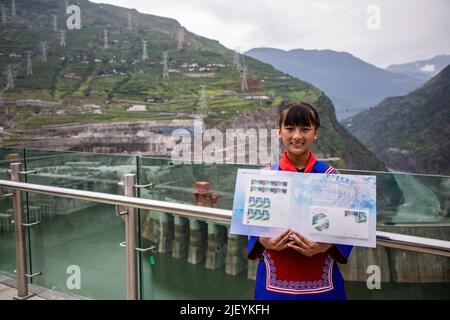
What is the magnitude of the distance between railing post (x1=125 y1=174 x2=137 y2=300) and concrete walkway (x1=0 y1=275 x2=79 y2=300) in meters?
0.56

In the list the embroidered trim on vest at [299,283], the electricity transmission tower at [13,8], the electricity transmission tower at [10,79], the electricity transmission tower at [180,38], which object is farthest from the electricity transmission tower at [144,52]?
the embroidered trim on vest at [299,283]

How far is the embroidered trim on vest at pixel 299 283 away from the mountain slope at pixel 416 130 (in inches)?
1732

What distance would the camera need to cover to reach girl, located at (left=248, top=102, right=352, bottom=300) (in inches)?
41.5

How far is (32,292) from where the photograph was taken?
2406 mm

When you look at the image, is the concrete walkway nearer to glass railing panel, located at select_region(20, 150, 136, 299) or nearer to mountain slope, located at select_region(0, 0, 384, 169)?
glass railing panel, located at select_region(20, 150, 136, 299)

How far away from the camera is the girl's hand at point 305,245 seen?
1026mm

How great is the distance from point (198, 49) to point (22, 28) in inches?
1038

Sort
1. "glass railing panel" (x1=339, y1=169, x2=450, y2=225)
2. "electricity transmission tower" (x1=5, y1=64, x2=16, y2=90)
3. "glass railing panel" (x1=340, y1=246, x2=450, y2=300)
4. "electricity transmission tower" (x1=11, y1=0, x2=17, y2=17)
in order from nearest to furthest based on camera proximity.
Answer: "glass railing panel" (x1=340, y1=246, x2=450, y2=300)
"glass railing panel" (x1=339, y1=169, x2=450, y2=225)
"electricity transmission tower" (x1=5, y1=64, x2=16, y2=90)
"electricity transmission tower" (x1=11, y1=0, x2=17, y2=17)

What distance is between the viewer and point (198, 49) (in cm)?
6544

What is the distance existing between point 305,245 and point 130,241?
1.12 meters

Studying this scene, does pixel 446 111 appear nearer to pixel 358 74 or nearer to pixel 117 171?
pixel 358 74

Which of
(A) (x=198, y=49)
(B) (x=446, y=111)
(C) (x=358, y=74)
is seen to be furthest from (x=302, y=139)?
(C) (x=358, y=74)

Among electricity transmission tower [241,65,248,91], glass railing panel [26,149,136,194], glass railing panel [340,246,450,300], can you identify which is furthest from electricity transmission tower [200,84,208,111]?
glass railing panel [340,246,450,300]

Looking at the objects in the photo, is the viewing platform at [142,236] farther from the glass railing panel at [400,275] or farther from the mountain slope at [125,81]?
the mountain slope at [125,81]
